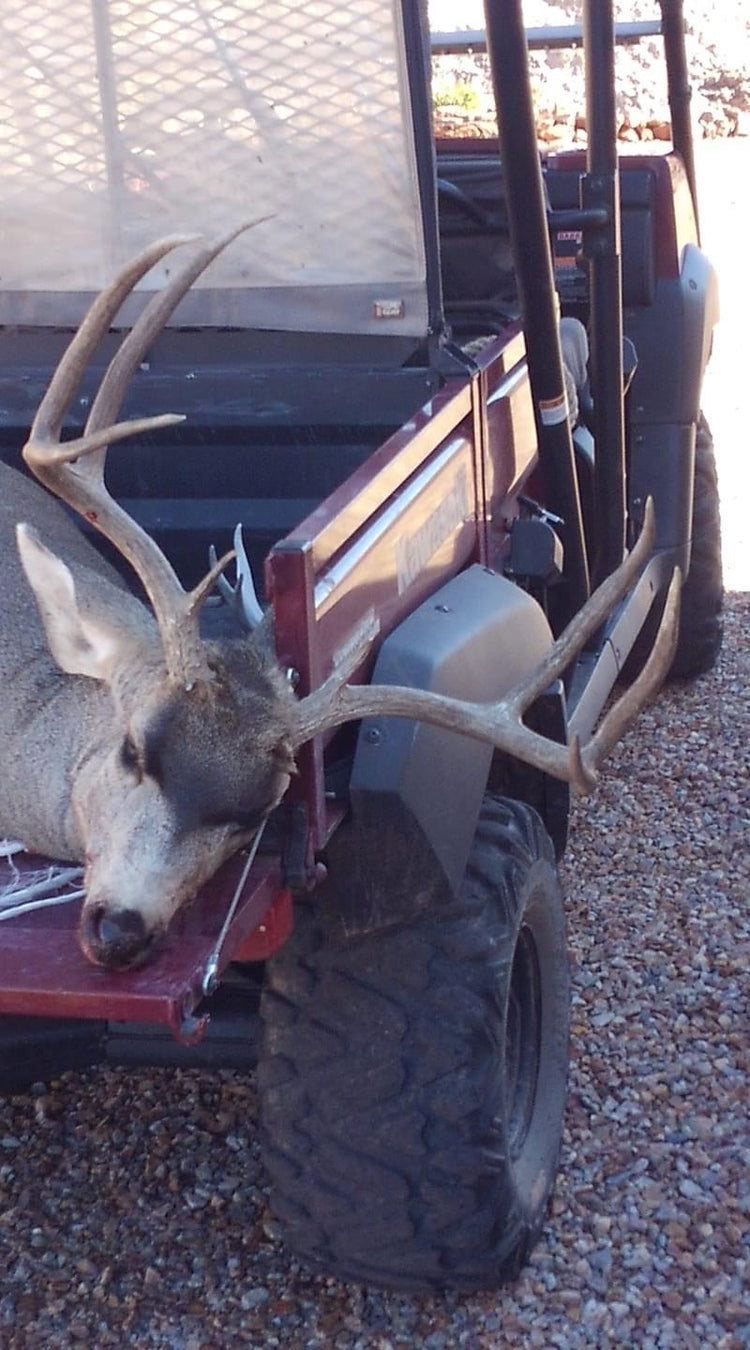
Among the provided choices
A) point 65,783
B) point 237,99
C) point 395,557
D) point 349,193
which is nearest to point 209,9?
point 237,99

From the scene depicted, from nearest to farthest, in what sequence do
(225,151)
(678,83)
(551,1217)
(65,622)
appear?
(65,622)
(551,1217)
(225,151)
(678,83)

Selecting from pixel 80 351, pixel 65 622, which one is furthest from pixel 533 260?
pixel 65 622

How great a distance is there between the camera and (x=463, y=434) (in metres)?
3.55

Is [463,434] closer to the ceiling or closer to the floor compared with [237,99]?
closer to the floor

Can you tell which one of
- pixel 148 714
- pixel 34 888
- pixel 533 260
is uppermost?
pixel 533 260

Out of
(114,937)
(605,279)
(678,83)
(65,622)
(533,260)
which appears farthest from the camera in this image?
(678,83)

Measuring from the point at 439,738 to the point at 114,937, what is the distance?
0.70 metres

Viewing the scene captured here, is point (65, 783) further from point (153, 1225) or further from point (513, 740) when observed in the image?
point (153, 1225)

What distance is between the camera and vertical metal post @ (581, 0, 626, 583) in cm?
409

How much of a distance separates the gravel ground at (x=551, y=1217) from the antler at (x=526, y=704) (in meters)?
1.17

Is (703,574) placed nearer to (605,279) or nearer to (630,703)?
(605,279)

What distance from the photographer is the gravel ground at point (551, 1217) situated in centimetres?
318

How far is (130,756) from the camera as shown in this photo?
275cm

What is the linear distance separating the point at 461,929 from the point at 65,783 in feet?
2.48
